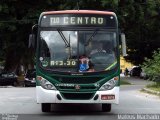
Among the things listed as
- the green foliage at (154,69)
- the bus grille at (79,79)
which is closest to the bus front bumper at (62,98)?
the bus grille at (79,79)

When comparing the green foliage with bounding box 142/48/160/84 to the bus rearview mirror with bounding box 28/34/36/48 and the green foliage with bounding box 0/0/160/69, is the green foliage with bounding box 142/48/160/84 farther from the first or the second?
the bus rearview mirror with bounding box 28/34/36/48

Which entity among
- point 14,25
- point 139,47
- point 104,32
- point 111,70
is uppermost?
point 104,32

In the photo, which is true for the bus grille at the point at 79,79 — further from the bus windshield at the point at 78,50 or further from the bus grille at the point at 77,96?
the bus grille at the point at 77,96

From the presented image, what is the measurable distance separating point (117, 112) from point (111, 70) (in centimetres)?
193

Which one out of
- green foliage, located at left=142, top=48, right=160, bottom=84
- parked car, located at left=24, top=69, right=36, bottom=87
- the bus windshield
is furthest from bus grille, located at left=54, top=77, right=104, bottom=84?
parked car, located at left=24, top=69, right=36, bottom=87

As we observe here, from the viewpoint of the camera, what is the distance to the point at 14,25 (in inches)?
1518

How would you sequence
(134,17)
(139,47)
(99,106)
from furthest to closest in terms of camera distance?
(139,47), (134,17), (99,106)

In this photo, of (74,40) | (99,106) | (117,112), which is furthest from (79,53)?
(99,106)

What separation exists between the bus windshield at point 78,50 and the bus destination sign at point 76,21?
0.27 meters

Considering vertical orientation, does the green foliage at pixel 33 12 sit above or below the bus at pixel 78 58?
below

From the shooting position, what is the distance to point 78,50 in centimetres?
1490

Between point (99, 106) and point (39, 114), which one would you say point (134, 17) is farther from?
point (39, 114)

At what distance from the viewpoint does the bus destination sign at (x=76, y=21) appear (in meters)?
15.2

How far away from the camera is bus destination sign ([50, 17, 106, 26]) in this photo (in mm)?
15188
